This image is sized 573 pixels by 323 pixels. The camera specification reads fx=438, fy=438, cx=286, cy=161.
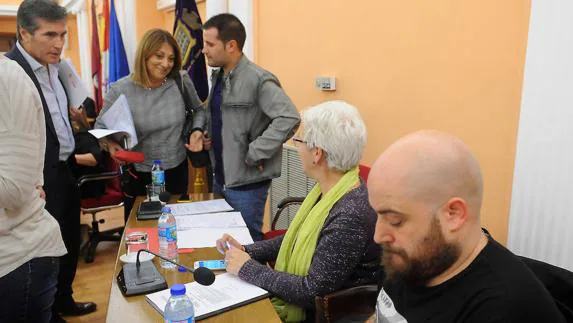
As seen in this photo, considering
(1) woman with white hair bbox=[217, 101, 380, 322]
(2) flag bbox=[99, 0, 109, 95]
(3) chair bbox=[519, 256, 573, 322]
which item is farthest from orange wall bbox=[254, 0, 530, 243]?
(2) flag bbox=[99, 0, 109, 95]

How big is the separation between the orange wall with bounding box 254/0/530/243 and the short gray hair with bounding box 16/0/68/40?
1534 millimetres

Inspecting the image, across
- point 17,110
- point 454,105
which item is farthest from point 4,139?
point 454,105

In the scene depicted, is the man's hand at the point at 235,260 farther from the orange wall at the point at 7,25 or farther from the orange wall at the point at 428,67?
the orange wall at the point at 7,25

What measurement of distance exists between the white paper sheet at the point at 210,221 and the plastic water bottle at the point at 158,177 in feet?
1.29

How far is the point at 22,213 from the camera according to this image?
122 cm

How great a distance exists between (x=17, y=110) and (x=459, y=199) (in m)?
1.08

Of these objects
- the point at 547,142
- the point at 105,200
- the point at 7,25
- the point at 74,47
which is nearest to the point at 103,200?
the point at 105,200

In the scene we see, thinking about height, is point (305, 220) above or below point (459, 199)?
below

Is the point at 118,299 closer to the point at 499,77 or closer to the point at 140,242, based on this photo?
the point at 140,242

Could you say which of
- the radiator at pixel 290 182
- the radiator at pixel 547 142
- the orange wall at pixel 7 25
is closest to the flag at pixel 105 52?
the radiator at pixel 290 182

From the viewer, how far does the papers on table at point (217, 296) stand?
1238 millimetres

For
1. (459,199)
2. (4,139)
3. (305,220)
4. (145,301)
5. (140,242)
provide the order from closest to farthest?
1. (459,199)
2. (4,139)
3. (145,301)
4. (305,220)
5. (140,242)

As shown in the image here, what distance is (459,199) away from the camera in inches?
34.2

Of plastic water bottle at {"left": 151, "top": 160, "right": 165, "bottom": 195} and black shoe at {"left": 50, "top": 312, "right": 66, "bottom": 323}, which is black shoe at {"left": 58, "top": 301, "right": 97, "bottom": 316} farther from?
plastic water bottle at {"left": 151, "top": 160, "right": 165, "bottom": 195}
